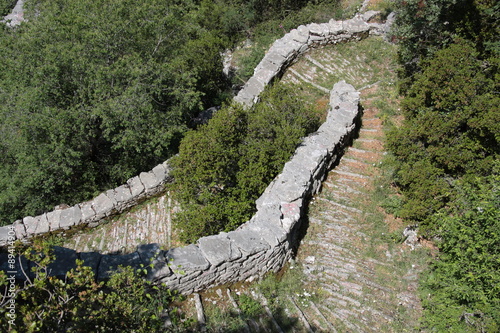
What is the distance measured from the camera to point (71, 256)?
580 centimetres

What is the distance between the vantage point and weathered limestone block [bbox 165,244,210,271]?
20.1 ft

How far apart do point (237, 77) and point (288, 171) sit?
743 centimetres

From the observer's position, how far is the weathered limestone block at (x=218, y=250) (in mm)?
6344

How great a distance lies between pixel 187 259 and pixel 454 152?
6350mm

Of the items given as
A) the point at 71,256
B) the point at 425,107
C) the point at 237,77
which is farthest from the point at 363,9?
the point at 71,256

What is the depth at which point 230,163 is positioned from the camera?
28.5ft

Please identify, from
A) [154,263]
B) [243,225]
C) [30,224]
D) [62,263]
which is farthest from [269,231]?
[30,224]

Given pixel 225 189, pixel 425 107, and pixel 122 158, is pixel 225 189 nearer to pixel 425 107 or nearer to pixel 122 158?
pixel 122 158

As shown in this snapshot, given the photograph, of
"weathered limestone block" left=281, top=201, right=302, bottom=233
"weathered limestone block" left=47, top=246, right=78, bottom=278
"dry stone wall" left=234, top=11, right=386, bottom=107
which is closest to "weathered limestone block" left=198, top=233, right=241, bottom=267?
"weathered limestone block" left=281, top=201, right=302, bottom=233

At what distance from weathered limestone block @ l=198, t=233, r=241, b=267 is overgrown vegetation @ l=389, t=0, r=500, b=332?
358 centimetres

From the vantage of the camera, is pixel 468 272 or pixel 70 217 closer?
pixel 468 272

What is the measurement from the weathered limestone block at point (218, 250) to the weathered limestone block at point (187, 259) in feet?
0.36

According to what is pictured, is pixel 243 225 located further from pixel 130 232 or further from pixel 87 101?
pixel 87 101

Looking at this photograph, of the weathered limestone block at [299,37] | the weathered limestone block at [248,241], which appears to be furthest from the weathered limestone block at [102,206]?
the weathered limestone block at [299,37]
